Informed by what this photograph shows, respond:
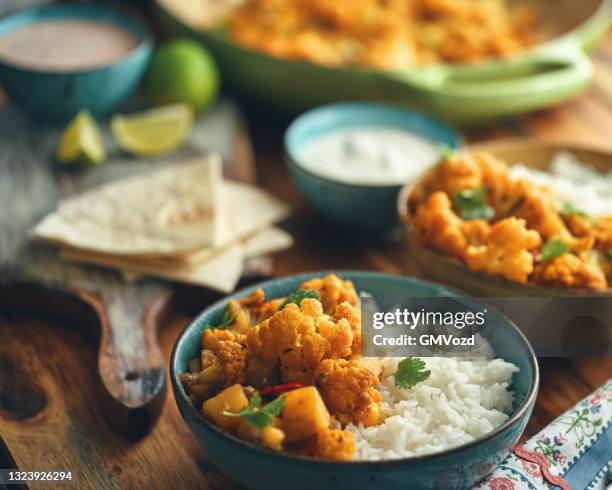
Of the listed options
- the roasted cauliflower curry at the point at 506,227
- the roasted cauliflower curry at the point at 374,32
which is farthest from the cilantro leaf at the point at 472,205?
the roasted cauliflower curry at the point at 374,32

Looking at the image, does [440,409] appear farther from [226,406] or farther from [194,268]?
[194,268]

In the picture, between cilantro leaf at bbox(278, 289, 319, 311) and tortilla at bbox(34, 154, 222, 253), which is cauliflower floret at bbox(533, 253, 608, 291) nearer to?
cilantro leaf at bbox(278, 289, 319, 311)

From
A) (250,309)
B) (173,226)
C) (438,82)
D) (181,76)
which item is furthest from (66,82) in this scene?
(250,309)

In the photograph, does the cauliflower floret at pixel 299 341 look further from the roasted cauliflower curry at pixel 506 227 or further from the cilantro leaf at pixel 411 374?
the roasted cauliflower curry at pixel 506 227

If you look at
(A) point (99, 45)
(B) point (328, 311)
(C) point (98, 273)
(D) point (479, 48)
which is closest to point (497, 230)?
(B) point (328, 311)

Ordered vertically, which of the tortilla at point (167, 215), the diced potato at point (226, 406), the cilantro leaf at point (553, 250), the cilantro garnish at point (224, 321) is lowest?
the tortilla at point (167, 215)

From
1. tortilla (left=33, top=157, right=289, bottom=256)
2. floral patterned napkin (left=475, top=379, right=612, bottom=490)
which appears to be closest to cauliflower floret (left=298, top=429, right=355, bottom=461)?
floral patterned napkin (left=475, top=379, right=612, bottom=490)
